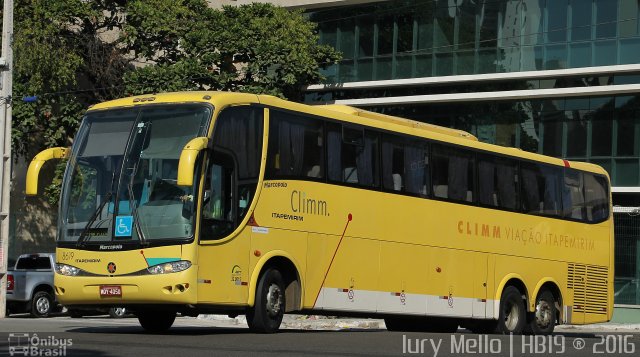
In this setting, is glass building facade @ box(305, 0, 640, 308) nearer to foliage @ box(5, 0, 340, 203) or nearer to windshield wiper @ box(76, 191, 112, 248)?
foliage @ box(5, 0, 340, 203)

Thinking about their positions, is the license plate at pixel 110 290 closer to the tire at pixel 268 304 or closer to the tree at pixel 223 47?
the tire at pixel 268 304

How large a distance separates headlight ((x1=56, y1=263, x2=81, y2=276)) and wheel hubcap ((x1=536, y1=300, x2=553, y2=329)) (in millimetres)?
10963

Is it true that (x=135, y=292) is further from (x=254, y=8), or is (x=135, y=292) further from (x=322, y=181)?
(x=254, y=8)

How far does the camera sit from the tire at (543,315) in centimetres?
2592

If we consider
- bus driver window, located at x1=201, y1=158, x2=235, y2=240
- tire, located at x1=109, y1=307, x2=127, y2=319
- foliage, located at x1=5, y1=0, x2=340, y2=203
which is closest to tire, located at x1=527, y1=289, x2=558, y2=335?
bus driver window, located at x1=201, y1=158, x2=235, y2=240

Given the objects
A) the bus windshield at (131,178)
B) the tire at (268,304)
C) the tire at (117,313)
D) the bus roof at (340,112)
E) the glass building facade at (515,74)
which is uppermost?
the glass building facade at (515,74)

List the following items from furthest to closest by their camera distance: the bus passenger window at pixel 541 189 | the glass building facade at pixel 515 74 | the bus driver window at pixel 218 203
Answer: the glass building facade at pixel 515 74 → the bus passenger window at pixel 541 189 → the bus driver window at pixel 218 203

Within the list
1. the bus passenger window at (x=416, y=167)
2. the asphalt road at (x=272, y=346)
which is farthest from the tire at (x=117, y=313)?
the asphalt road at (x=272, y=346)

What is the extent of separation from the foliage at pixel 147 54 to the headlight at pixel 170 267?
2285cm

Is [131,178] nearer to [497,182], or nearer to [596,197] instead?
[497,182]

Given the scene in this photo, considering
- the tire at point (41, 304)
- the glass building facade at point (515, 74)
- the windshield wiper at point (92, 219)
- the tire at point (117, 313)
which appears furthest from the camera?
the glass building facade at point (515, 74)

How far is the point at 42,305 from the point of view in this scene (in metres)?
34.7

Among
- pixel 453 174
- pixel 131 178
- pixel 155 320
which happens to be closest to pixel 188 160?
pixel 131 178

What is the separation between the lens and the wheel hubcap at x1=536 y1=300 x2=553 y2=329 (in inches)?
1024
